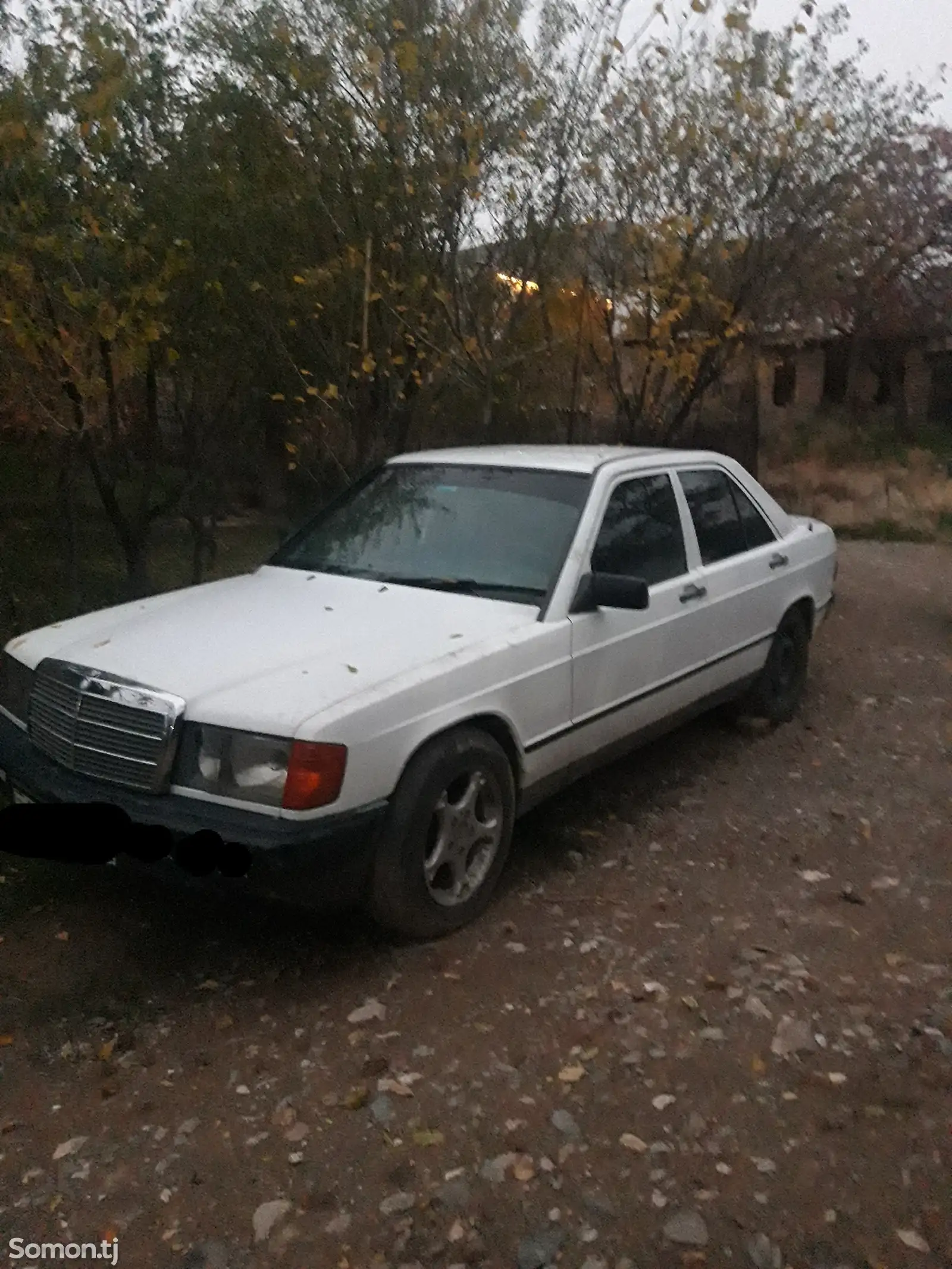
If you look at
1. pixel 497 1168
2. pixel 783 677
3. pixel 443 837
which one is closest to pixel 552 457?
pixel 443 837

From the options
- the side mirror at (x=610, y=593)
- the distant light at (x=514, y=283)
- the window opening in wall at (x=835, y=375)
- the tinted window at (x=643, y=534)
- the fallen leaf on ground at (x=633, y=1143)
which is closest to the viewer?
the fallen leaf on ground at (x=633, y=1143)

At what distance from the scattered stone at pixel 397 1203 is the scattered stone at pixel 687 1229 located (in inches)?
24.2

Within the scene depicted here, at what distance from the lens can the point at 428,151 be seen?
730cm

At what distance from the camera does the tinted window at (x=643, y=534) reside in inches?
187

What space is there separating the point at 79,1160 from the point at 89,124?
5251 mm

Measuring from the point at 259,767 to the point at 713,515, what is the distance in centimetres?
311

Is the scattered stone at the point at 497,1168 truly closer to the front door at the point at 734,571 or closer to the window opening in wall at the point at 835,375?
the front door at the point at 734,571

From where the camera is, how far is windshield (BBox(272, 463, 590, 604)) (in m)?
4.54


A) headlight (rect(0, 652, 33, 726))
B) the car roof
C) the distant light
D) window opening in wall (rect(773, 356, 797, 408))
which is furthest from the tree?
window opening in wall (rect(773, 356, 797, 408))

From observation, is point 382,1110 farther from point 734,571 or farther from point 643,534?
point 734,571

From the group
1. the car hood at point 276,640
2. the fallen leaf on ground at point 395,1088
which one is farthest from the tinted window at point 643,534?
the fallen leaf on ground at point 395,1088

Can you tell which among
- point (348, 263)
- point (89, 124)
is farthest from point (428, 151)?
point (89, 124)

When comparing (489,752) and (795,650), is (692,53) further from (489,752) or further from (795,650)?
(489,752)

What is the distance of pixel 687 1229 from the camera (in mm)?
2645
